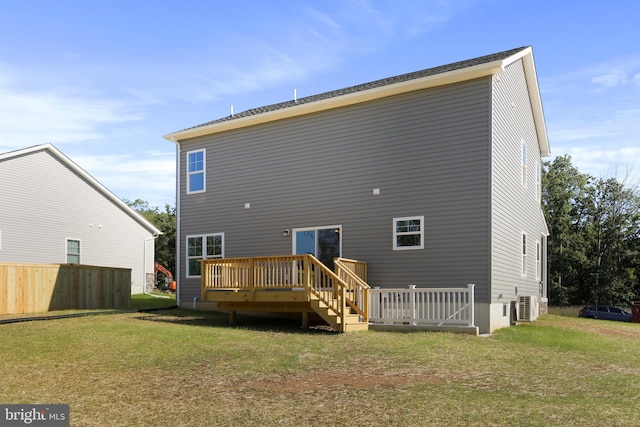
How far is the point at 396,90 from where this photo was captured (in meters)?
16.2

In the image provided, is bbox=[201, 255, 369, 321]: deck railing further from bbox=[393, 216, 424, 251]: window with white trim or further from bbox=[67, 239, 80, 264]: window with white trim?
bbox=[67, 239, 80, 264]: window with white trim

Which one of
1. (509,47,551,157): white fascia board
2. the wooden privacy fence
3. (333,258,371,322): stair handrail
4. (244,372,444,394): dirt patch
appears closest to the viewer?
(244,372,444,394): dirt patch

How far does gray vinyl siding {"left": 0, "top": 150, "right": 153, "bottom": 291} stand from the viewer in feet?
78.2

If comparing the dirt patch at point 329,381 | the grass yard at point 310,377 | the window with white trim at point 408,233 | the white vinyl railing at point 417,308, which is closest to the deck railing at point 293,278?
the white vinyl railing at point 417,308

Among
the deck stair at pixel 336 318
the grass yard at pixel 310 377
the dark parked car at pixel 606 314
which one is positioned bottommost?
the dark parked car at pixel 606 314

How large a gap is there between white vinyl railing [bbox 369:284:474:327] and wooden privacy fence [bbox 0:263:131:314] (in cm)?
948

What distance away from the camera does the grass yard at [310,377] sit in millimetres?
7070

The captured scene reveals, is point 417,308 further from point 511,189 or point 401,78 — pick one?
point 401,78

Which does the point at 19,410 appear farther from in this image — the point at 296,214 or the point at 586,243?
the point at 586,243

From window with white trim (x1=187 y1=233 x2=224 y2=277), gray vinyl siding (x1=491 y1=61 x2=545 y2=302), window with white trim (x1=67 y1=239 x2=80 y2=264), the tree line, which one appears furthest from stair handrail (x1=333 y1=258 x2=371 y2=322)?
the tree line

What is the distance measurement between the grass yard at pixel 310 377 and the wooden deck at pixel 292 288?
78 cm

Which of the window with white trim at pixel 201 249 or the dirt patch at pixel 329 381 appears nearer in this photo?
the dirt patch at pixel 329 381

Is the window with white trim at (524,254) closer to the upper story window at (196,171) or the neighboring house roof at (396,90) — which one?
the neighboring house roof at (396,90)

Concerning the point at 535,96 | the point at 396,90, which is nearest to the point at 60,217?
the point at 396,90
